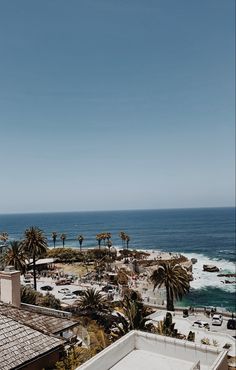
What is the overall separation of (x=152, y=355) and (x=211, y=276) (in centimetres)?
7311

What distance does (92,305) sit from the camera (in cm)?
3981

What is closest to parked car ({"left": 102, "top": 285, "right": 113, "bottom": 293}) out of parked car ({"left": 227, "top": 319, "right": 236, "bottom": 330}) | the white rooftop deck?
parked car ({"left": 227, "top": 319, "right": 236, "bottom": 330})

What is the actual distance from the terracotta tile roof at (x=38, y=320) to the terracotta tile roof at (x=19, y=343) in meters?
0.36

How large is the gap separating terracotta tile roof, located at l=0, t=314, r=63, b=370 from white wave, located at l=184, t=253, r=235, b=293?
61.1 meters

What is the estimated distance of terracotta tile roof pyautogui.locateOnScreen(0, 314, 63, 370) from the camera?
11.3 meters

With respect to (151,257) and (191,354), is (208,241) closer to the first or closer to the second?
(151,257)

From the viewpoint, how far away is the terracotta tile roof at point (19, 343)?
1130 cm

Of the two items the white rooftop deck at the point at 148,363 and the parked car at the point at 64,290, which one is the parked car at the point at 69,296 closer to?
the parked car at the point at 64,290

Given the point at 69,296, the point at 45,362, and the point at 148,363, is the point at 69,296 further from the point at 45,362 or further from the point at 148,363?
the point at 148,363

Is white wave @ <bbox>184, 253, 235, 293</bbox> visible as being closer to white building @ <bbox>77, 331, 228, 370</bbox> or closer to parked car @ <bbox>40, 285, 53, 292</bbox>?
parked car @ <bbox>40, 285, 53, 292</bbox>

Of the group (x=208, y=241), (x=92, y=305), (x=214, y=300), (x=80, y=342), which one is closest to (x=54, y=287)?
(x=92, y=305)

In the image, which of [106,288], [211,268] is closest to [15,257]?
[106,288]

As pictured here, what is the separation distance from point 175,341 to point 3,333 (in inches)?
229

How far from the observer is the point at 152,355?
12.0 metres
